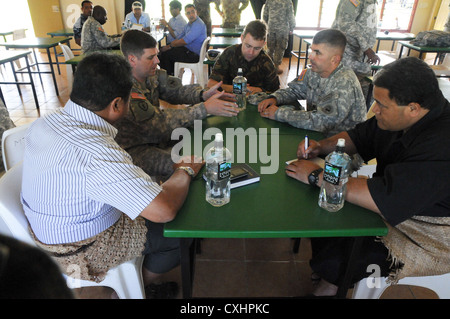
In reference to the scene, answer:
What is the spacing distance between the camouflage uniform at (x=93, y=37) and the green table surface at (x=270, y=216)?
4210 millimetres

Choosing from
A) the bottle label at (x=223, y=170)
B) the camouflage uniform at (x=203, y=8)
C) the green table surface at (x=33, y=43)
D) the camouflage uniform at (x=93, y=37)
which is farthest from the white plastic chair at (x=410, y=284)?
the camouflage uniform at (x=203, y=8)

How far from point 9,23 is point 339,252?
397 inches

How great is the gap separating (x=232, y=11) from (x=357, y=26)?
3.82 meters

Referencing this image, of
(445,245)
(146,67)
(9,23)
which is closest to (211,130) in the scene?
(146,67)

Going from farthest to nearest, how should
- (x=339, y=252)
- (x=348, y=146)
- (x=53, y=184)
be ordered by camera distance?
(x=348, y=146)
(x=339, y=252)
(x=53, y=184)

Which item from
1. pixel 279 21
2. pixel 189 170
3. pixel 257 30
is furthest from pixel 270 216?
pixel 279 21

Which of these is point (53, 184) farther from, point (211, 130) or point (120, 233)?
point (211, 130)

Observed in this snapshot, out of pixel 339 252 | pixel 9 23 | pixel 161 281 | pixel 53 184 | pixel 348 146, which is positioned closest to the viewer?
pixel 53 184

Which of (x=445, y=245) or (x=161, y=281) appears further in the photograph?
(x=161, y=281)

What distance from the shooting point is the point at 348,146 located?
1.78 meters

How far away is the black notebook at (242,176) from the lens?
1.36 metres

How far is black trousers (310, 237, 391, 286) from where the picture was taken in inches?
55.6

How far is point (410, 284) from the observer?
1.41 meters

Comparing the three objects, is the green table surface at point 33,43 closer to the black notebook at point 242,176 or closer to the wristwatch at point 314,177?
the black notebook at point 242,176
